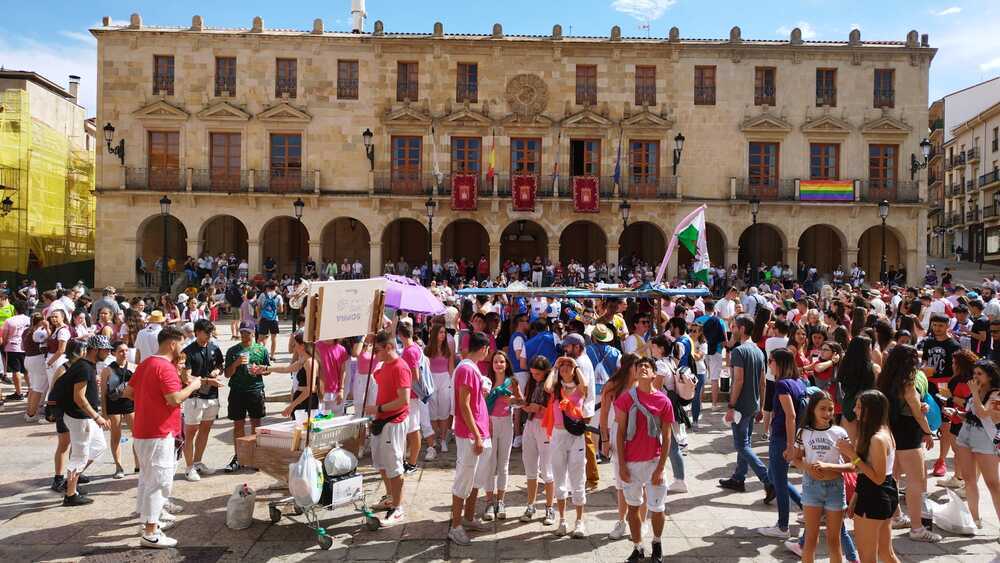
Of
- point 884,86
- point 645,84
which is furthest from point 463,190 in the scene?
point 884,86

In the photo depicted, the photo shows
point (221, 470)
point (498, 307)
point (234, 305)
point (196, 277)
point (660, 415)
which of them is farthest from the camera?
point (196, 277)

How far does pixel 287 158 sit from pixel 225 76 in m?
3.98

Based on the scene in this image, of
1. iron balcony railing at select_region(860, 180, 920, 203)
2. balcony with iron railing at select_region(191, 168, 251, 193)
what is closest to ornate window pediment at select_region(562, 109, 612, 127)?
iron balcony railing at select_region(860, 180, 920, 203)

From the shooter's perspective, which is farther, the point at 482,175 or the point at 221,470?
the point at 482,175

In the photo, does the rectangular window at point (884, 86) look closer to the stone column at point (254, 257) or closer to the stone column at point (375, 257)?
the stone column at point (375, 257)

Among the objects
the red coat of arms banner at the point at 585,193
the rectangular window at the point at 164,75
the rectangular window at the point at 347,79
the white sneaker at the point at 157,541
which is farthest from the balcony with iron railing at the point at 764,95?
the white sneaker at the point at 157,541

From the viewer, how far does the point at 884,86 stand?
28516mm

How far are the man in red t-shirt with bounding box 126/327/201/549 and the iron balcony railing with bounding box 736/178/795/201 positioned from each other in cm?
2573

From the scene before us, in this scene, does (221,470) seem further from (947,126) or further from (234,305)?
(947,126)

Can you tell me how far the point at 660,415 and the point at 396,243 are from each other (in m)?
27.2

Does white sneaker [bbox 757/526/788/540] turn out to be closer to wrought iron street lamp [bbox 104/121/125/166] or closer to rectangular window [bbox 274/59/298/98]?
rectangular window [bbox 274/59/298/98]

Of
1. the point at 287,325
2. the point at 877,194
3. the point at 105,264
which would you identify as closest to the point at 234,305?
the point at 287,325

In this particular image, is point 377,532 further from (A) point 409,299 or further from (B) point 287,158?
(B) point 287,158

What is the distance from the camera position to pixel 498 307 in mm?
14461
